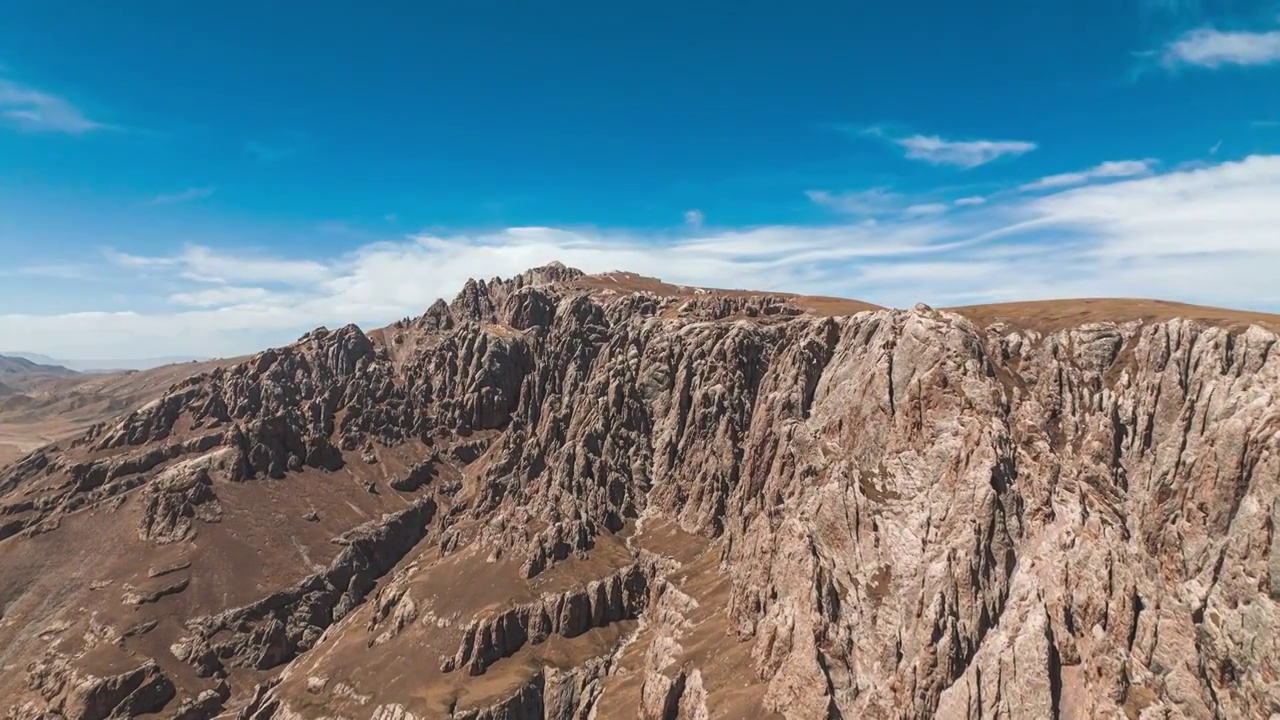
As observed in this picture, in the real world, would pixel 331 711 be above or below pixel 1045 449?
below

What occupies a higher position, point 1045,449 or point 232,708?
point 1045,449

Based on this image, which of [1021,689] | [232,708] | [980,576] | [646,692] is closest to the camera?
[1021,689]

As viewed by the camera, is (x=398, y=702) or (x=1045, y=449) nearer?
(x=1045, y=449)

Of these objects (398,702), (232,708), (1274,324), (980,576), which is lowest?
(232,708)

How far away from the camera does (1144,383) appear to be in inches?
4577

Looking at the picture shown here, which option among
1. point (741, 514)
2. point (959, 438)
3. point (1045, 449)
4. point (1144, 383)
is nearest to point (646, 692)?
point (741, 514)

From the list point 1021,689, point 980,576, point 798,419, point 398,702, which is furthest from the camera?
point 798,419

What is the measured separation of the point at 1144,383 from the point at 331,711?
206560mm

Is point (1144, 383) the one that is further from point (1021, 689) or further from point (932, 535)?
point (1021, 689)

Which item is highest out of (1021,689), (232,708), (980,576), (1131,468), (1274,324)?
(1274,324)

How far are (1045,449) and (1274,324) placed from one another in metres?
44.4

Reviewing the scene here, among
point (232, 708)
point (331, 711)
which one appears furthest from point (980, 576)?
point (232, 708)

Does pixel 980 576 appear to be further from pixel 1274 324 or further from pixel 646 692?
pixel 646 692

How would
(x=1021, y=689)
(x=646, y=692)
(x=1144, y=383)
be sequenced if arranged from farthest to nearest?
(x=646, y=692) → (x=1144, y=383) → (x=1021, y=689)
